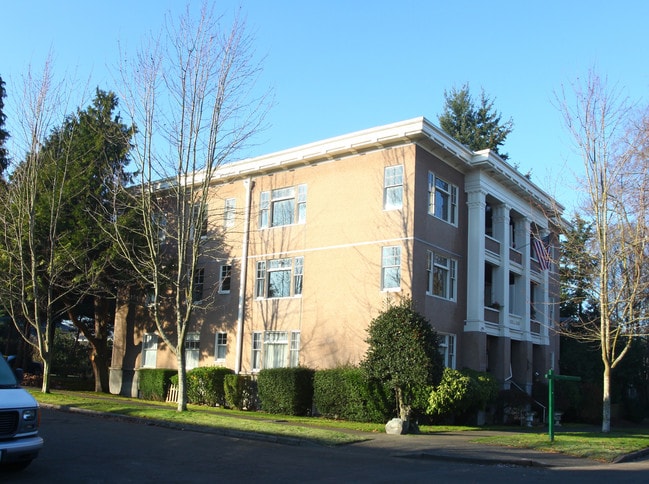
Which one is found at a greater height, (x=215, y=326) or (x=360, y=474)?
(x=215, y=326)

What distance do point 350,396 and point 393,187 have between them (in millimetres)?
7691

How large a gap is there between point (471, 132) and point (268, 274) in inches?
1102

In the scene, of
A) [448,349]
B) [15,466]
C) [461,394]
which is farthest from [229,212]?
[15,466]

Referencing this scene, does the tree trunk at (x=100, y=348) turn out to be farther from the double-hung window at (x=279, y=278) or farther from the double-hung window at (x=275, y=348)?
the double-hung window at (x=275, y=348)

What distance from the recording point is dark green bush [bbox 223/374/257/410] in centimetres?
2456

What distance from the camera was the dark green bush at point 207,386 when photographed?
25.2 metres

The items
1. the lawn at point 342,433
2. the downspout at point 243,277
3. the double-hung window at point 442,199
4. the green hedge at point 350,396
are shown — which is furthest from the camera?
the downspout at point 243,277

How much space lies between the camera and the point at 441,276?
24.3 m

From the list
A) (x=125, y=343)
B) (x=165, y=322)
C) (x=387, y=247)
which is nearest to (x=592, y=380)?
(x=387, y=247)

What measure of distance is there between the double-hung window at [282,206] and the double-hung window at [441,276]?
5527 millimetres

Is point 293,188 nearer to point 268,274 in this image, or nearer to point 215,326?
point 268,274

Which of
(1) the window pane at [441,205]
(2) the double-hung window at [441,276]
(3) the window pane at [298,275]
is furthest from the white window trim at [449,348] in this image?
(3) the window pane at [298,275]

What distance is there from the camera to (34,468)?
9750 millimetres

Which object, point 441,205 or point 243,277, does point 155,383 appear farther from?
point 441,205
